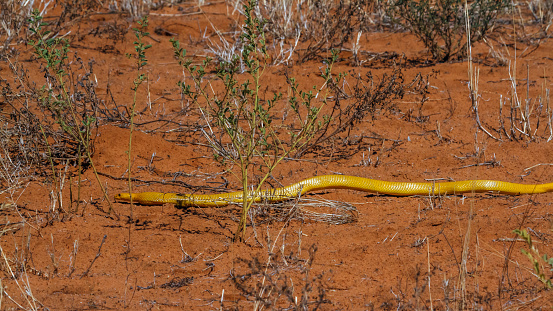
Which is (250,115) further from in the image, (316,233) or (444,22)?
(444,22)

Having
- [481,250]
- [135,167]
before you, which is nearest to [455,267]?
[481,250]

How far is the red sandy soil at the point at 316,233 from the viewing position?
3.45m

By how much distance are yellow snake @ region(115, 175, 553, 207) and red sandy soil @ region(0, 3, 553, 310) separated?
85 mm

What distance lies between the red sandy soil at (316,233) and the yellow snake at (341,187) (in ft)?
0.28

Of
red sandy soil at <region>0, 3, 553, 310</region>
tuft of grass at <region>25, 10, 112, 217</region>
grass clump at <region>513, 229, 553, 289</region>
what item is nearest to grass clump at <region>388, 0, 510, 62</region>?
red sandy soil at <region>0, 3, 553, 310</region>

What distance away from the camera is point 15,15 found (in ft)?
26.2

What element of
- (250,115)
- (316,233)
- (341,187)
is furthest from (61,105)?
(341,187)

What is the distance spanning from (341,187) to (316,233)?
105 centimetres

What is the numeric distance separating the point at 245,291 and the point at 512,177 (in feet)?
10.3

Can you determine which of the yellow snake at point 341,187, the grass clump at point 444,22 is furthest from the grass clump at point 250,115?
the grass clump at point 444,22

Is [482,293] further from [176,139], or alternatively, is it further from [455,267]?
[176,139]

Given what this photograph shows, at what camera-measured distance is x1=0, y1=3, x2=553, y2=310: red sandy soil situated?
345cm

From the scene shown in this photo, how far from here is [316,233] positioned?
4367 millimetres

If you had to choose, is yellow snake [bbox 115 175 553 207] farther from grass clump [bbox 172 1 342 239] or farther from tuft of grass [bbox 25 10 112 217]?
tuft of grass [bbox 25 10 112 217]
